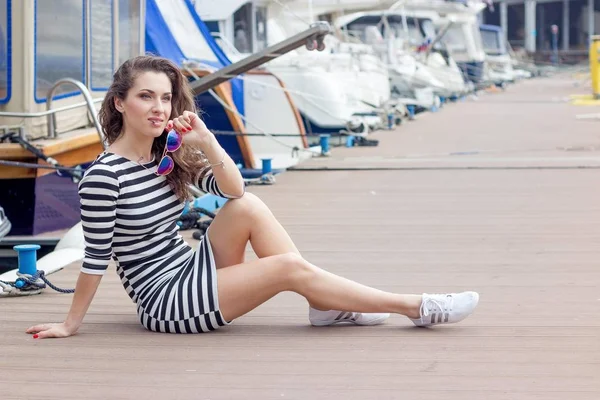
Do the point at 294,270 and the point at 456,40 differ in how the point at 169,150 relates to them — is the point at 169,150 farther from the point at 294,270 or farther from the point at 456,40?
the point at 456,40

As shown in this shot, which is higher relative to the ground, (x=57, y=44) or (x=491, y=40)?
(x=491, y=40)

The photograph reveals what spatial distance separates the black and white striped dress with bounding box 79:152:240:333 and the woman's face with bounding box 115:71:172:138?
0.47ft

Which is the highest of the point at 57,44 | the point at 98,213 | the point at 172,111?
the point at 57,44

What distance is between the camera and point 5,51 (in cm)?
717

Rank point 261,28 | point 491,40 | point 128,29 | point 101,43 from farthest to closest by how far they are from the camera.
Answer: point 491,40 → point 261,28 → point 128,29 → point 101,43

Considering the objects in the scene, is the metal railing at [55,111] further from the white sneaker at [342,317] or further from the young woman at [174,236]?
the white sneaker at [342,317]

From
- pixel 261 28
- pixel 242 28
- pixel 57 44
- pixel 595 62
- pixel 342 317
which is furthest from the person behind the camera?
pixel 595 62

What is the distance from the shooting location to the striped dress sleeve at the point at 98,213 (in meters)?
3.85

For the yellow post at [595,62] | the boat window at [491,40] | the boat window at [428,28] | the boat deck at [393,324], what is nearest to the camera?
the boat deck at [393,324]

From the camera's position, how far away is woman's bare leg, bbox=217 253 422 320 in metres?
3.95

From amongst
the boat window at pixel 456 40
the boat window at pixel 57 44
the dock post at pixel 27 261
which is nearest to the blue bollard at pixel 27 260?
the dock post at pixel 27 261

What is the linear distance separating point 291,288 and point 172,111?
0.78 meters

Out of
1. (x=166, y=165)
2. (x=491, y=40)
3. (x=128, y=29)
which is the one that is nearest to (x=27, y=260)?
(x=166, y=165)

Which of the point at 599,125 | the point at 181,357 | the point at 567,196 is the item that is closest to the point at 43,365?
the point at 181,357
